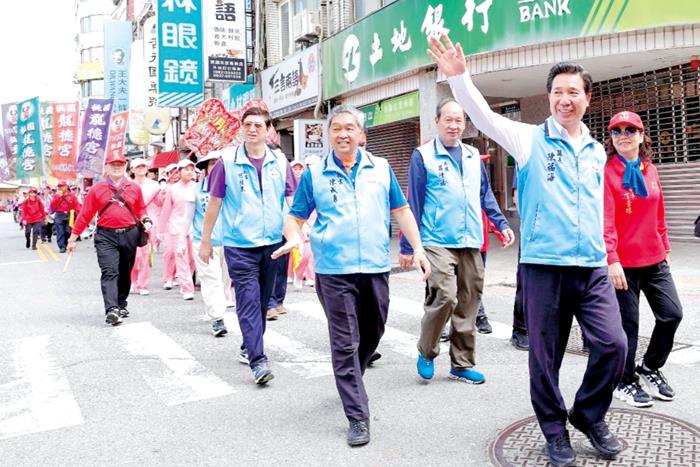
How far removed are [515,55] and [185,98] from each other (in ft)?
40.2

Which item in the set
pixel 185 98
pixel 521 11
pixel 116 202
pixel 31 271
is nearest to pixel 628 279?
pixel 116 202

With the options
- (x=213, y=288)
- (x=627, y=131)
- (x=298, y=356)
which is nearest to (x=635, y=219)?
(x=627, y=131)

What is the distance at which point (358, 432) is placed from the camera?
12.6 ft

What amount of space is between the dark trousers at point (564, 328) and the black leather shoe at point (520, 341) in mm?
2515

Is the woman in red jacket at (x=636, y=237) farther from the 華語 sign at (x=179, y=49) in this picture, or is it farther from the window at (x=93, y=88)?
the window at (x=93, y=88)

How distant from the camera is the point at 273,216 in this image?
5.32m

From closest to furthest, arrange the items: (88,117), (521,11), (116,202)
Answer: (116,202)
(521,11)
(88,117)

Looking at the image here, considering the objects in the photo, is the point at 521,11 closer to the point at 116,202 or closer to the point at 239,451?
the point at 116,202

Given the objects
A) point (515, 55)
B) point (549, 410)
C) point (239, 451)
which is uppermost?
point (515, 55)

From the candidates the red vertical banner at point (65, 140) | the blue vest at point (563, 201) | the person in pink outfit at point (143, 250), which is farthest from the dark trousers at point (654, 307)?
the red vertical banner at point (65, 140)

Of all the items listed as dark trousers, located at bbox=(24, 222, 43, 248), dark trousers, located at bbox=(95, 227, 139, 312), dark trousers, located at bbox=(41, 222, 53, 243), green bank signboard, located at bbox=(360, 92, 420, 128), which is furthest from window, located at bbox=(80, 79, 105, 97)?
dark trousers, located at bbox=(95, 227, 139, 312)

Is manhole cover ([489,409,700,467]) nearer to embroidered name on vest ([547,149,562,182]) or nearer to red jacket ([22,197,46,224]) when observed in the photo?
embroidered name on vest ([547,149,562,182])

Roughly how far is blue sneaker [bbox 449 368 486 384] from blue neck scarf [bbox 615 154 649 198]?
65.7 inches

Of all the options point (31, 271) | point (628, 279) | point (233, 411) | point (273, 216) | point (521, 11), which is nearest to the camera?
point (628, 279)
